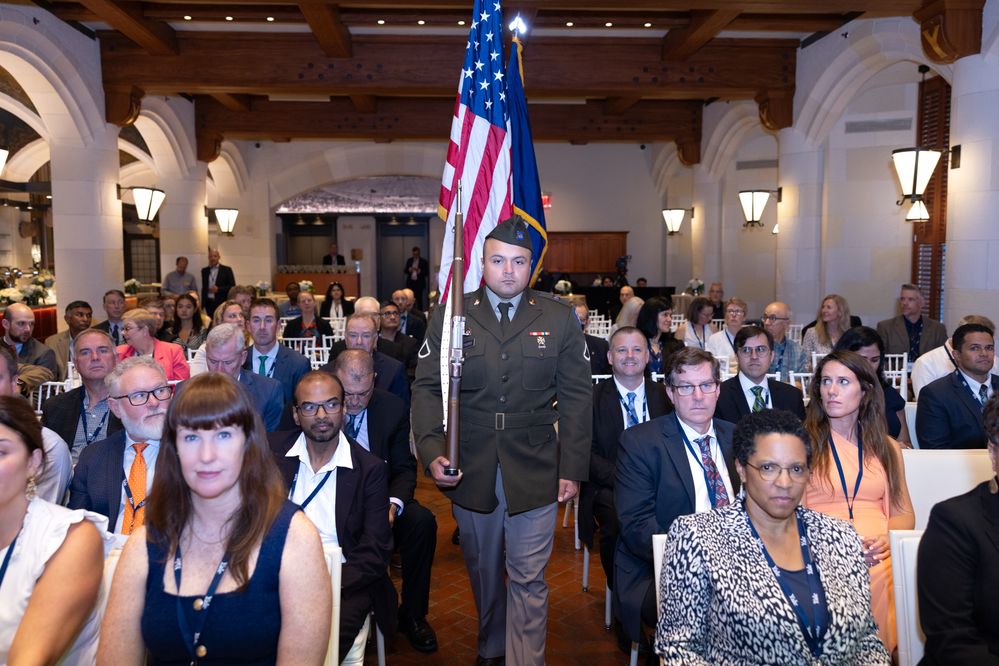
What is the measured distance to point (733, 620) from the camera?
191cm

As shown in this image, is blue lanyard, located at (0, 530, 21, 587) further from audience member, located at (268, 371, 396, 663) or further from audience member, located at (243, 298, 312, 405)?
audience member, located at (243, 298, 312, 405)

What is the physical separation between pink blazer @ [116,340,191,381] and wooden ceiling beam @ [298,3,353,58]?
3.88m

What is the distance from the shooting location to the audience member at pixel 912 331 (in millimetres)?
6930

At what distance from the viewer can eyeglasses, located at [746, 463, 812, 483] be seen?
2043 millimetres

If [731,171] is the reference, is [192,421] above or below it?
below

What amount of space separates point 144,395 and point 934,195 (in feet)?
28.9

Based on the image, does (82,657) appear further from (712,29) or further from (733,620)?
(712,29)

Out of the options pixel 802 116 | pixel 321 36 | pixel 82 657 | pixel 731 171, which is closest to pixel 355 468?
pixel 82 657

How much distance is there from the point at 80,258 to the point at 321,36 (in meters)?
3.66

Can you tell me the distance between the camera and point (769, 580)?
1937 millimetres

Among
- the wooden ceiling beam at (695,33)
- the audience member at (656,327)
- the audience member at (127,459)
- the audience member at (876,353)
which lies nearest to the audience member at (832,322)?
the audience member at (656,327)

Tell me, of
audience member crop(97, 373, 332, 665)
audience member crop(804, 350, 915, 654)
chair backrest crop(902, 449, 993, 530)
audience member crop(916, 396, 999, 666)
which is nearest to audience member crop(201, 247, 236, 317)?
audience member crop(804, 350, 915, 654)

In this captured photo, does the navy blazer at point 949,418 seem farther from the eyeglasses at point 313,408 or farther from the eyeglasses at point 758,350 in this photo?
the eyeglasses at point 313,408

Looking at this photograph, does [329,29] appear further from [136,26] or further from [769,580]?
[769,580]
